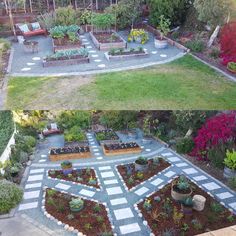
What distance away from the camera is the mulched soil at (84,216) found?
8.06m

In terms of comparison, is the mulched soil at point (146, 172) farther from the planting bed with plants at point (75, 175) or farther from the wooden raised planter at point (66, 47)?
the wooden raised planter at point (66, 47)

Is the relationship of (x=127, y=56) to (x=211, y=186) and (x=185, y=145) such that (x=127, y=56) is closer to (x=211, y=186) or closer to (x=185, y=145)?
(x=185, y=145)

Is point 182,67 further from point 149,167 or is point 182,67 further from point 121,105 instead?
point 149,167

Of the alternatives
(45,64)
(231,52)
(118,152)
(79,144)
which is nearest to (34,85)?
(45,64)

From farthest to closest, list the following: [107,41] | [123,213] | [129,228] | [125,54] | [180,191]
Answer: [107,41], [125,54], [180,191], [123,213], [129,228]

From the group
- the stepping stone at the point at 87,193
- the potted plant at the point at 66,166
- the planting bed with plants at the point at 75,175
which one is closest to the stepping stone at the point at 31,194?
the planting bed with plants at the point at 75,175

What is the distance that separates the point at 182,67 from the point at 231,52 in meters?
2.47

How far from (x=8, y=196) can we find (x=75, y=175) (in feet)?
8.87

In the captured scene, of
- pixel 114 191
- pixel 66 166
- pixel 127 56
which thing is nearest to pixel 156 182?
pixel 114 191

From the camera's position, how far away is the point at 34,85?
14.6m

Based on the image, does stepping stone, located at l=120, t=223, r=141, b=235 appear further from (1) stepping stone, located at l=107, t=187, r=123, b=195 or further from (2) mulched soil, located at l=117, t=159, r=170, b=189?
(2) mulched soil, located at l=117, t=159, r=170, b=189

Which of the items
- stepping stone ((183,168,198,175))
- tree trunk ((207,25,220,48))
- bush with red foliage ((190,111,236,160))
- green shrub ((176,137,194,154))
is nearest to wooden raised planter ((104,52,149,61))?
tree trunk ((207,25,220,48))

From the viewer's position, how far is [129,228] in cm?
818

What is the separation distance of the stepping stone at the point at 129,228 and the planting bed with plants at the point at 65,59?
1065 centimetres
